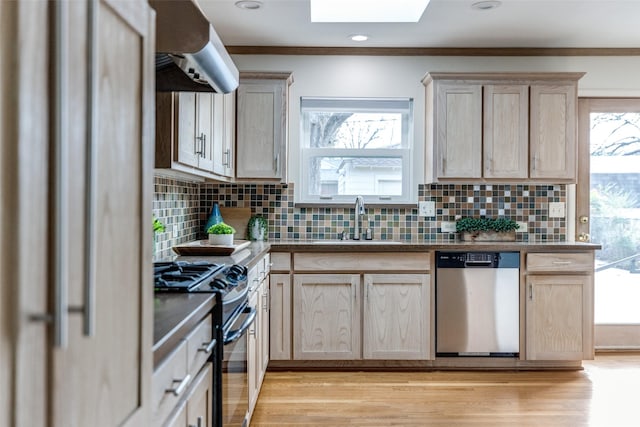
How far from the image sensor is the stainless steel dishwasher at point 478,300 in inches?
146

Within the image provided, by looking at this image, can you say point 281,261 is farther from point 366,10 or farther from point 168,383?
point 168,383

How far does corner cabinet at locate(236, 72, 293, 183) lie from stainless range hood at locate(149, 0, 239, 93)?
56.8 inches

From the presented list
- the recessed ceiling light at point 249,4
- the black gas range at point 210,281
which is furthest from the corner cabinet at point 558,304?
the recessed ceiling light at point 249,4

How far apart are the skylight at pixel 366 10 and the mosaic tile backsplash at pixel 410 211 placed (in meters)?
1.26

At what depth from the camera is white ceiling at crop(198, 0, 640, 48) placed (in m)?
3.36

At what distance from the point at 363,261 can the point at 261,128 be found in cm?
115

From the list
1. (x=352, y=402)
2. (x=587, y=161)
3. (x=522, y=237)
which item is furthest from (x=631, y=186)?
(x=352, y=402)

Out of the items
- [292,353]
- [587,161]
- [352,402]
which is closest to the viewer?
[352,402]

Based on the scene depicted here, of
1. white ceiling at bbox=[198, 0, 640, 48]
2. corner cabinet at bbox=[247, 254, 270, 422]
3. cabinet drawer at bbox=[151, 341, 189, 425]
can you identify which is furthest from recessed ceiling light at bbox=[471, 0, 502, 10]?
cabinet drawer at bbox=[151, 341, 189, 425]

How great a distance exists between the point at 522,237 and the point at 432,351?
1.15 metres

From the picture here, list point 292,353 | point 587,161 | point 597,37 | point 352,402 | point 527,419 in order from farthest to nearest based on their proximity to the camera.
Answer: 1. point 587,161
2. point 597,37
3. point 292,353
4. point 352,402
5. point 527,419

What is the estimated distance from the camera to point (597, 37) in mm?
3961

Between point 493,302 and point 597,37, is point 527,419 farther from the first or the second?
point 597,37

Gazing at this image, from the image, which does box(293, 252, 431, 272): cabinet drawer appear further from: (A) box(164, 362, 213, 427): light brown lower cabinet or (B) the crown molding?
(A) box(164, 362, 213, 427): light brown lower cabinet
